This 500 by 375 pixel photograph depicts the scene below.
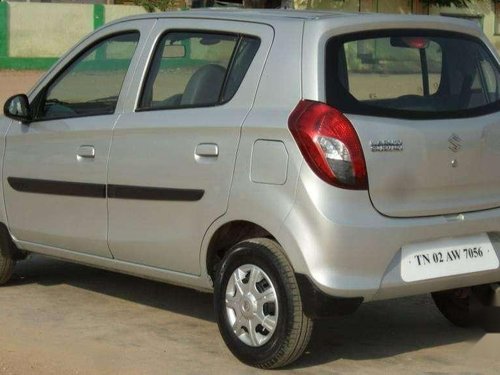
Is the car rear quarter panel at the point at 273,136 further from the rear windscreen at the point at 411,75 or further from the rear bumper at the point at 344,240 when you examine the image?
the rear windscreen at the point at 411,75

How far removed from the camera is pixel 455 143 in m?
5.66

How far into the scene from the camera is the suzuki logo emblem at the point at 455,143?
564 centimetres

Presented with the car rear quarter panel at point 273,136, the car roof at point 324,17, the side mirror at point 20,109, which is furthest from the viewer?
the side mirror at point 20,109

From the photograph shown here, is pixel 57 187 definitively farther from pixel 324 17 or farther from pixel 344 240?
pixel 344 240

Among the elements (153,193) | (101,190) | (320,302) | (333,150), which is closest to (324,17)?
(333,150)

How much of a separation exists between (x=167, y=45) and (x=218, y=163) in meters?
0.99

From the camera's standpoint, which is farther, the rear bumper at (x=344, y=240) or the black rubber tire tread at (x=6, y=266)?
the black rubber tire tread at (x=6, y=266)

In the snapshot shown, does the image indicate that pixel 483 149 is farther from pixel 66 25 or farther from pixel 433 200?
pixel 66 25

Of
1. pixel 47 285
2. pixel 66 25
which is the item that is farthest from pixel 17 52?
pixel 47 285

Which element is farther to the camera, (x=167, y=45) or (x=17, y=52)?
(x=17, y=52)

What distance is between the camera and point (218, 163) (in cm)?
579

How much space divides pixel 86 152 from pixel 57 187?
36cm

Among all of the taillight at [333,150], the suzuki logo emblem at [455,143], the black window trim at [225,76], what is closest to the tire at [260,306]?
the taillight at [333,150]

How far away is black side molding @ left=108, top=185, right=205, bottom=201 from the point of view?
19.5 feet
